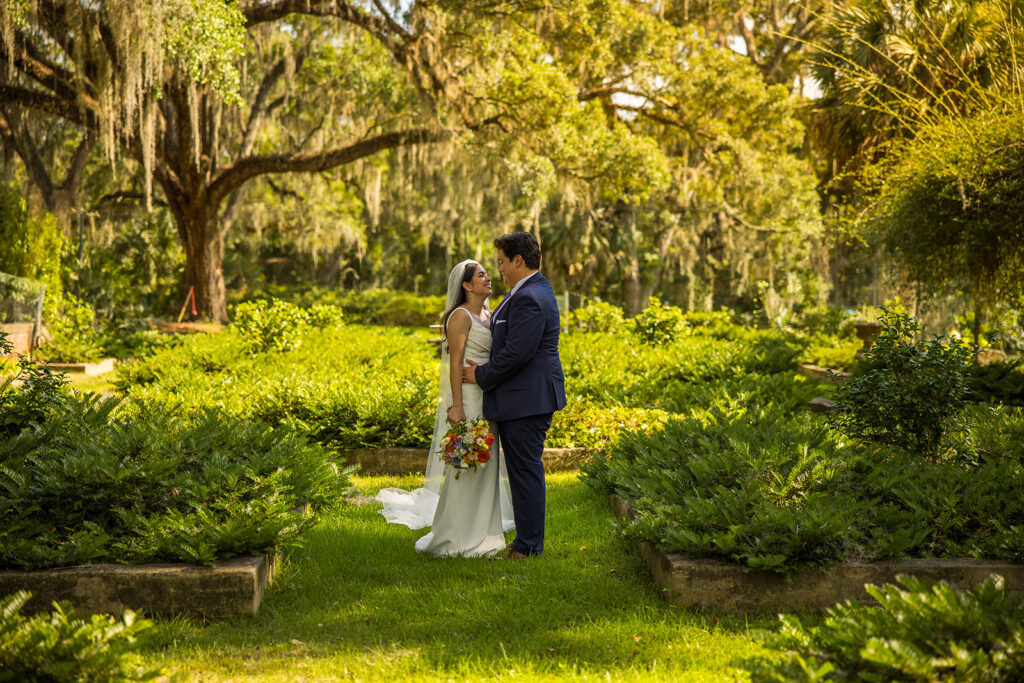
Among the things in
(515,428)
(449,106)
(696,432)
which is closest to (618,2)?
(449,106)

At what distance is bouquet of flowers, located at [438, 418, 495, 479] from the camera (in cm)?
481

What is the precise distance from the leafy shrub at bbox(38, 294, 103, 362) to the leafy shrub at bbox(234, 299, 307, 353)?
3002mm

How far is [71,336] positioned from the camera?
1402 centimetres

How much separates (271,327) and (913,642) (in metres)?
10.9

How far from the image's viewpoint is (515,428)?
4820mm

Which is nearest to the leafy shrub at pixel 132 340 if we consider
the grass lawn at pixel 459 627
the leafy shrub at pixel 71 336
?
the leafy shrub at pixel 71 336

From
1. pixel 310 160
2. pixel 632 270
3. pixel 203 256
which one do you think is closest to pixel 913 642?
pixel 310 160

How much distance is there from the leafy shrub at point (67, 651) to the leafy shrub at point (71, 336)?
11.8 meters

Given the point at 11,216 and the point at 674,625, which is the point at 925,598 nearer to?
the point at 674,625

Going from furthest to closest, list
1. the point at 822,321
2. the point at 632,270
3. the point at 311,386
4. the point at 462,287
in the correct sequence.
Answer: the point at 632,270 → the point at 822,321 → the point at 311,386 → the point at 462,287

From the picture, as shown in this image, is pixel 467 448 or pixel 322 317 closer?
pixel 467 448

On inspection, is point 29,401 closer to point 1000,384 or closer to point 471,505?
point 471,505

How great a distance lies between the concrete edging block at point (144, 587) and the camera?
3.74m

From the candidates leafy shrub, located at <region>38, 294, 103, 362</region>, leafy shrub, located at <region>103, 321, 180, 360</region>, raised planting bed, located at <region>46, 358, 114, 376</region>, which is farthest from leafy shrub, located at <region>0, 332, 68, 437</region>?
leafy shrub, located at <region>38, 294, 103, 362</region>
